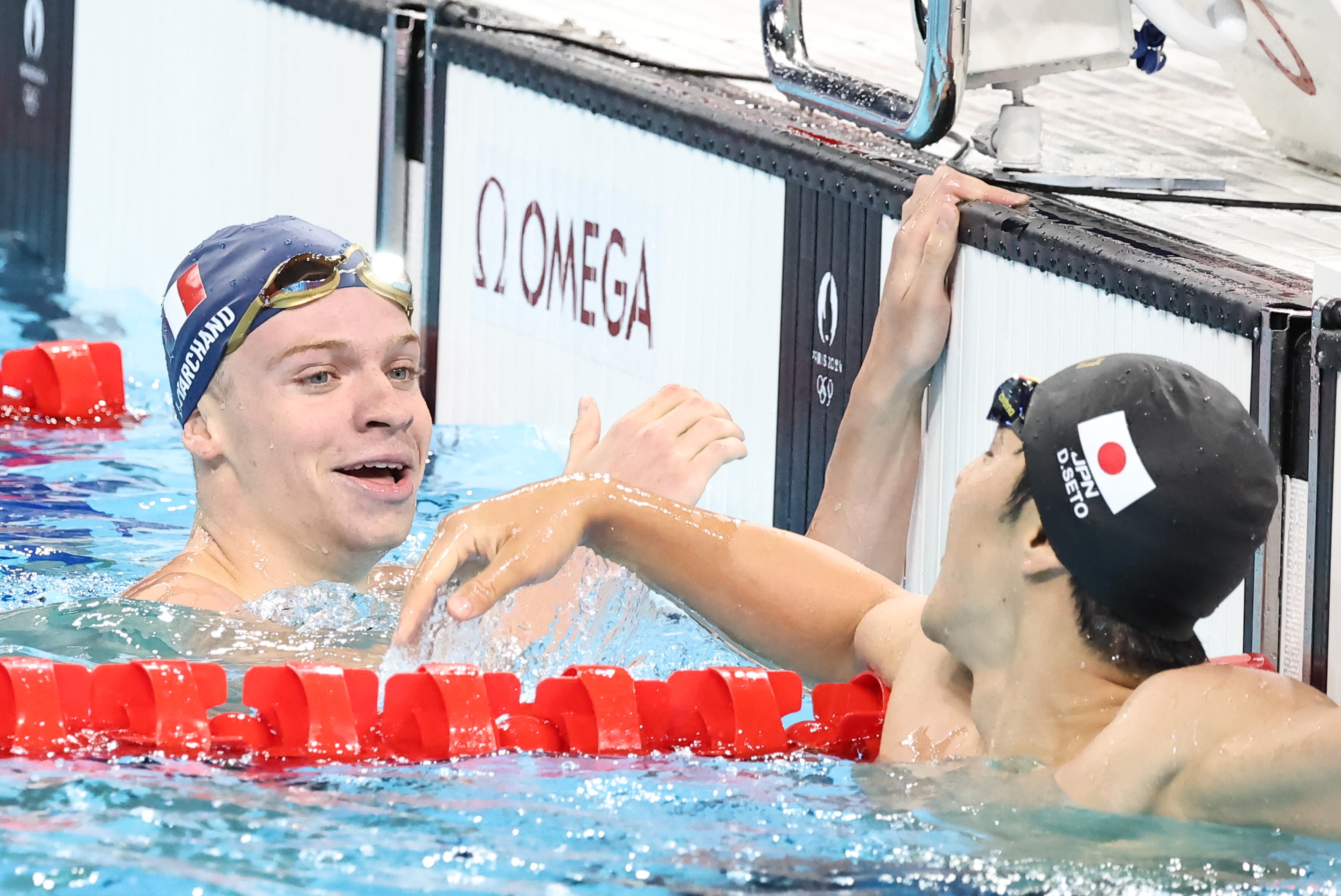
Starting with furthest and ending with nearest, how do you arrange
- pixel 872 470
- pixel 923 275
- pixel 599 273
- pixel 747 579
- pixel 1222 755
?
pixel 599 273 < pixel 872 470 < pixel 923 275 < pixel 747 579 < pixel 1222 755

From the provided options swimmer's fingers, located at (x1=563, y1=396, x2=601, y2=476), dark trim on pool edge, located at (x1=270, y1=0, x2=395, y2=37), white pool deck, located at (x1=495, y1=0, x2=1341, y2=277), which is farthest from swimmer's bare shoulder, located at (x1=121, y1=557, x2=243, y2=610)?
dark trim on pool edge, located at (x1=270, y1=0, x2=395, y2=37)

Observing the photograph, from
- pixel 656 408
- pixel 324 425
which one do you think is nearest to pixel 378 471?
pixel 324 425

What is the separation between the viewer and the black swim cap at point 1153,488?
194 cm

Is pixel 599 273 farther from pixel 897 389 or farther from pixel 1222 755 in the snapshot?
pixel 1222 755

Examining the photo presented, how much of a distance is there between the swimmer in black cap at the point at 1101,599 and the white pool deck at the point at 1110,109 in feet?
2.68

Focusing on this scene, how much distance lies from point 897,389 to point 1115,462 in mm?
1222

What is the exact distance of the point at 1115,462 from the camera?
6.45 feet

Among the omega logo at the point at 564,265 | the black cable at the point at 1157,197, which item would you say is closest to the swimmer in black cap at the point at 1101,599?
the black cable at the point at 1157,197

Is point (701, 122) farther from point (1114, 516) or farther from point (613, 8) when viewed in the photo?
point (1114, 516)

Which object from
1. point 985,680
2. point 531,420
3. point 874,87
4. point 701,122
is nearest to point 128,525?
point 531,420

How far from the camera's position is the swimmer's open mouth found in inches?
113

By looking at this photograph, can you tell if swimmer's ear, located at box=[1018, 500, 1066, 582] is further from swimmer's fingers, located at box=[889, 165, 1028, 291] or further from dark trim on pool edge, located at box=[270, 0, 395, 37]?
dark trim on pool edge, located at box=[270, 0, 395, 37]

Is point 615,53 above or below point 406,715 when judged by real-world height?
above

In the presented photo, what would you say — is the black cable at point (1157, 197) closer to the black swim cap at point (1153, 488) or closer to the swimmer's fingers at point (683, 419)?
the swimmer's fingers at point (683, 419)
